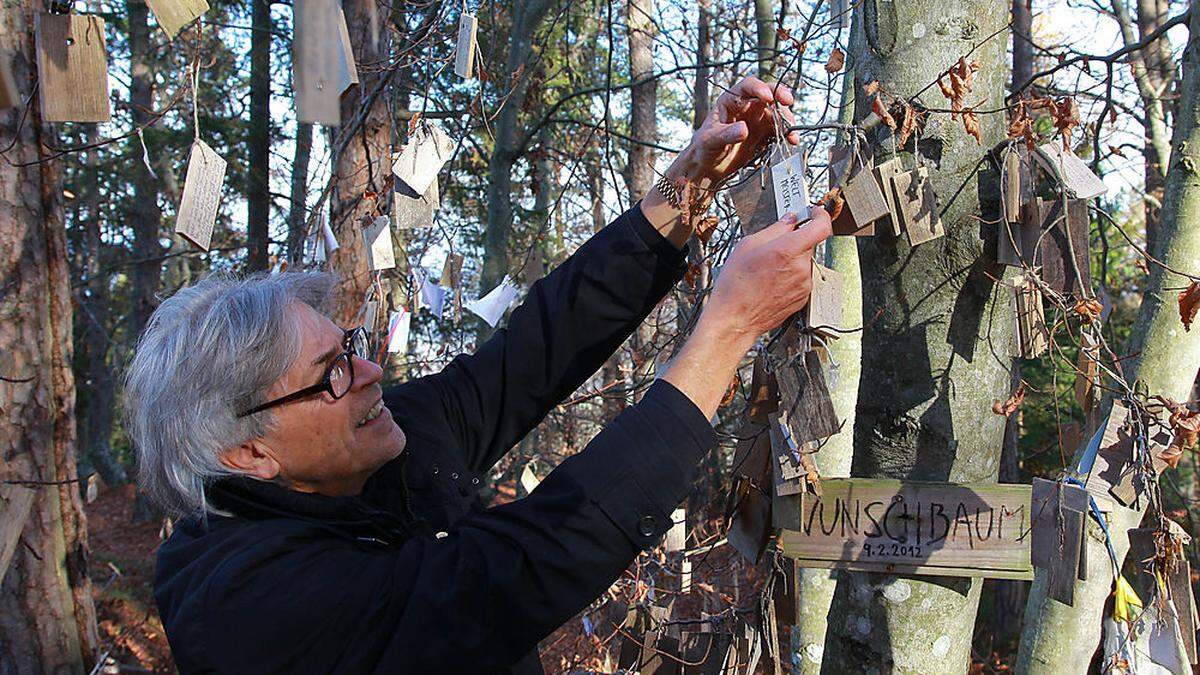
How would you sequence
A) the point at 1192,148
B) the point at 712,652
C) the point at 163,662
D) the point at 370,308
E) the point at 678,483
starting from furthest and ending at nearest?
the point at 163,662, the point at 370,308, the point at 1192,148, the point at 712,652, the point at 678,483

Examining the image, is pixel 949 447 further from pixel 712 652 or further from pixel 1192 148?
Result: pixel 1192 148

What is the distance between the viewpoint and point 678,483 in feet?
4.46

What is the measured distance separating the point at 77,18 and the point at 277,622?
150 cm

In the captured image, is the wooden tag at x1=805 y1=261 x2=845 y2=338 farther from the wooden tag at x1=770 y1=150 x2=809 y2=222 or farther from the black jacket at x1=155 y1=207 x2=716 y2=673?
the black jacket at x1=155 y1=207 x2=716 y2=673

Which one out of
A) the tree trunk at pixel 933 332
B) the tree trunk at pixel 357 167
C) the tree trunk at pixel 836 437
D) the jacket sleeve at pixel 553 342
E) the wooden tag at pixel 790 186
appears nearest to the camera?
the wooden tag at pixel 790 186

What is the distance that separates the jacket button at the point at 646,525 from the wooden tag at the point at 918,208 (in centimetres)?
70

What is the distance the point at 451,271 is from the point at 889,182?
2376 mm

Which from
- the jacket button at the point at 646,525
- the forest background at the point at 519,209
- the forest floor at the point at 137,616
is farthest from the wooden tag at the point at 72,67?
the forest floor at the point at 137,616

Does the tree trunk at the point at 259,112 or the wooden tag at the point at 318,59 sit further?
the tree trunk at the point at 259,112

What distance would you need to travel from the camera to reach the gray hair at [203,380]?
1.62 metres

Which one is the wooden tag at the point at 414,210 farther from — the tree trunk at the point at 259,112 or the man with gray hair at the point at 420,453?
the tree trunk at the point at 259,112

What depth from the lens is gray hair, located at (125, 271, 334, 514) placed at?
162cm

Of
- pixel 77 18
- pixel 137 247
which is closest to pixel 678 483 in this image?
pixel 77 18

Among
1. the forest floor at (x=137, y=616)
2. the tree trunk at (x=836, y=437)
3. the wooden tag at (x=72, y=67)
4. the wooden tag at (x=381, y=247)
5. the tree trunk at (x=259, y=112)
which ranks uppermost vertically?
the tree trunk at (x=259, y=112)
